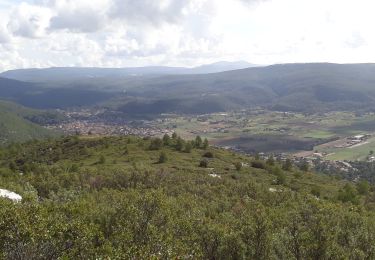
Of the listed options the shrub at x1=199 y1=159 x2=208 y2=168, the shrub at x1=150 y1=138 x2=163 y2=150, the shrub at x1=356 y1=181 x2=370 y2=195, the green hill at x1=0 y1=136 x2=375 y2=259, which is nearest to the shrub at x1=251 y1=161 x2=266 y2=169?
the shrub at x1=199 y1=159 x2=208 y2=168

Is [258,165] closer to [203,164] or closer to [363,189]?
[203,164]

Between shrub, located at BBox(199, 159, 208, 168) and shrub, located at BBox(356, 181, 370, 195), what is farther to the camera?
shrub, located at BBox(199, 159, 208, 168)

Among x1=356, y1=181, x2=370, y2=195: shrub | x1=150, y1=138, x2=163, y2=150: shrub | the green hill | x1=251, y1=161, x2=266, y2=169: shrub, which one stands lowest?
x1=356, y1=181, x2=370, y2=195: shrub

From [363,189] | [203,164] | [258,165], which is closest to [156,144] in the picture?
[203,164]

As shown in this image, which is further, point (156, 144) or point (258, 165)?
point (156, 144)

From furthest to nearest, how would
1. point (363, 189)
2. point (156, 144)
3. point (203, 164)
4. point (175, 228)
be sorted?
point (156, 144), point (203, 164), point (363, 189), point (175, 228)

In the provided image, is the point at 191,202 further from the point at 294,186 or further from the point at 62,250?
the point at 294,186

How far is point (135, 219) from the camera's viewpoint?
4559 centimetres

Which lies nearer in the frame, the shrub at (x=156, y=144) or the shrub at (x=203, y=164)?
the shrub at (x=203, y=164)

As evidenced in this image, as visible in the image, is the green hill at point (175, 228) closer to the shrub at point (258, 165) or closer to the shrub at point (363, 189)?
the shrub at point (363, 189)

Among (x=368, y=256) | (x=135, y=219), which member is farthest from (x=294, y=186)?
(x=135, y=219)

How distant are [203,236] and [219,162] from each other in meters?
128

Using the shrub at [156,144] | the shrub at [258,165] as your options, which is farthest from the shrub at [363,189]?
the shrub at [156,144]

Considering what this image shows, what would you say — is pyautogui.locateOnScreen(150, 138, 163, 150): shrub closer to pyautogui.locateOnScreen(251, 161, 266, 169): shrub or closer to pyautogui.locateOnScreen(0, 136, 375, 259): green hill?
pyautogui.locateOnScreen(251, 161, 266, 169): shrub
